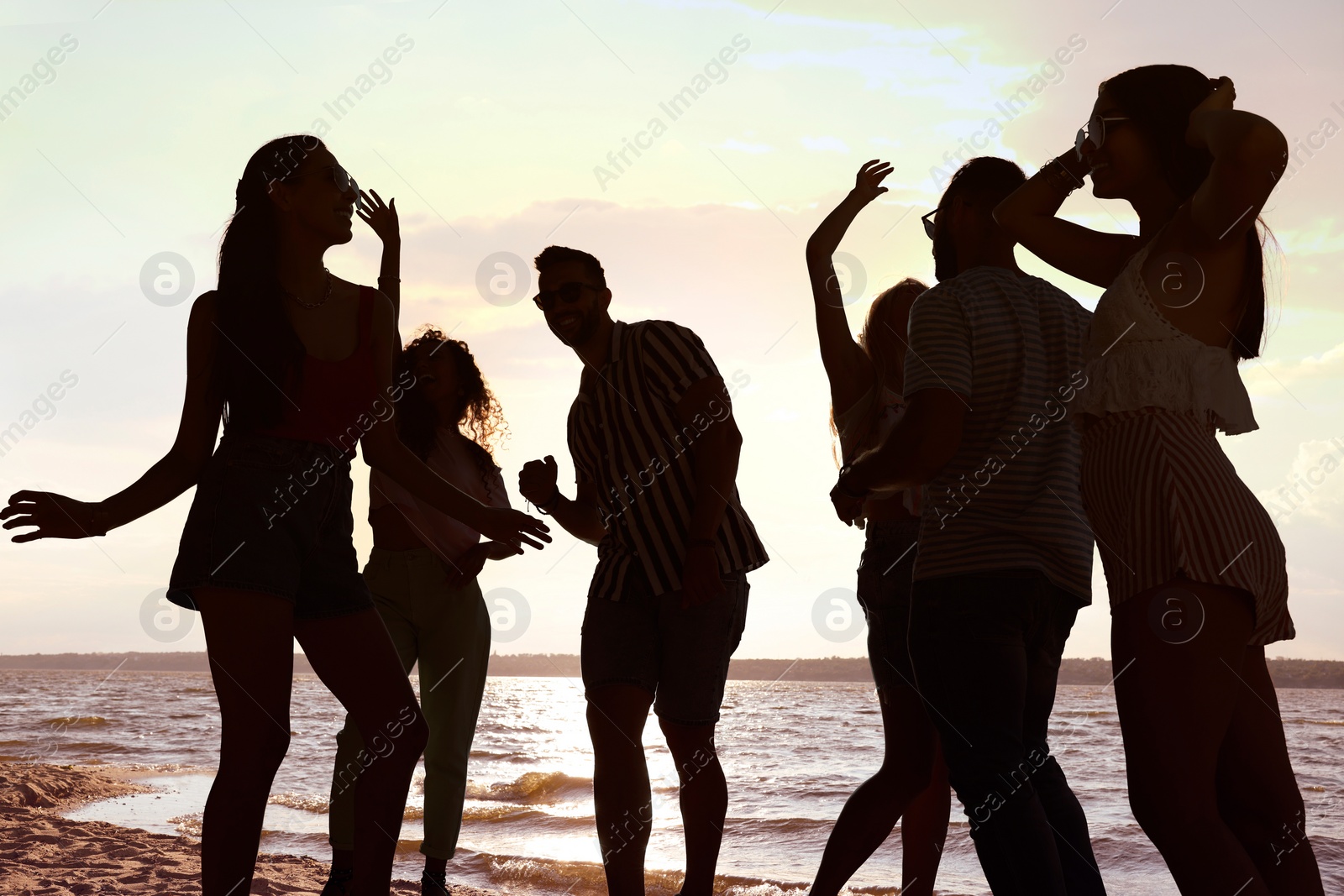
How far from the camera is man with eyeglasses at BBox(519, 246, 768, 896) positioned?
127 inches

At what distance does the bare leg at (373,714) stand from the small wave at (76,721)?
641 inches

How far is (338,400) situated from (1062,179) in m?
1.78

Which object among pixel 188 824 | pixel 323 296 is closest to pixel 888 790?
pixel 323 296

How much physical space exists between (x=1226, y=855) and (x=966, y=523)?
0.78 meters

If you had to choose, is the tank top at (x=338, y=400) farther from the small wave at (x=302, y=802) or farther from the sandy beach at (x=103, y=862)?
the small wave at (x=302, y=802)

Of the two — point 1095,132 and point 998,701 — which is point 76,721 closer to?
point 998,701

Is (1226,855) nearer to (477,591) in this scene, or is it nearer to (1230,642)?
(1230,642)

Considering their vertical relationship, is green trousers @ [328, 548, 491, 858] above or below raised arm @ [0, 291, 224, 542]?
below

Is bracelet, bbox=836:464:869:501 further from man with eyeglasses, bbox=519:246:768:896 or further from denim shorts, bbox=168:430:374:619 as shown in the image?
denim shorts, bbox=168:430:374:619

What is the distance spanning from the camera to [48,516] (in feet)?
7.70

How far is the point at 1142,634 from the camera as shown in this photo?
1.88 meters

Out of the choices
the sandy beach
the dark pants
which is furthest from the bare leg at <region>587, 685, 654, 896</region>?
the sandy beach

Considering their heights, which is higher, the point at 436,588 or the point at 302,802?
the point at 436,588

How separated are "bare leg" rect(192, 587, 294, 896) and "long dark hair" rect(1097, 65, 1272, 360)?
2.13 meters
